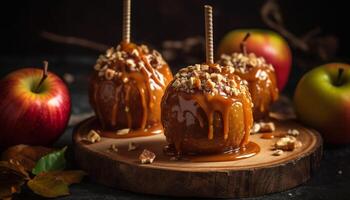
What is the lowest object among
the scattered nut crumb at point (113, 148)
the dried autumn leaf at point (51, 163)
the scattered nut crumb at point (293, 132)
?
the dried autumn leaf at point (51, 163)

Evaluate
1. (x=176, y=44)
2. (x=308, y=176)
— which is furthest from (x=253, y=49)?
(x=308, y=176)

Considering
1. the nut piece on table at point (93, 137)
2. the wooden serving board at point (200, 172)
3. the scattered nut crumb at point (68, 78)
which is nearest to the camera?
the wooden serving board at point (200, 172)

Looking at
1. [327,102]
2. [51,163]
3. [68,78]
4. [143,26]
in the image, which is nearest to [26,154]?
[51,163]

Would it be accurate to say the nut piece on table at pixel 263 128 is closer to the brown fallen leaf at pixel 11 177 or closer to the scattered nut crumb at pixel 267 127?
the scattered nut crumb at pixel 267 127

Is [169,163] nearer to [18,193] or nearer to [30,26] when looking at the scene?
[18,193]

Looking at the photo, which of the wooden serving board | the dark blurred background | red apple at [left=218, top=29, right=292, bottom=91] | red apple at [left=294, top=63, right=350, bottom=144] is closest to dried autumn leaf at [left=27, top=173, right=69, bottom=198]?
the wooden serving board

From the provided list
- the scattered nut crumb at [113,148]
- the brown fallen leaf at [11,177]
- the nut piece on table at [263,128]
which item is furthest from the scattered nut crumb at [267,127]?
the brown fallen leaf at [11,177]

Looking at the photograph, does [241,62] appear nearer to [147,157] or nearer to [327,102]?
[327,102]
